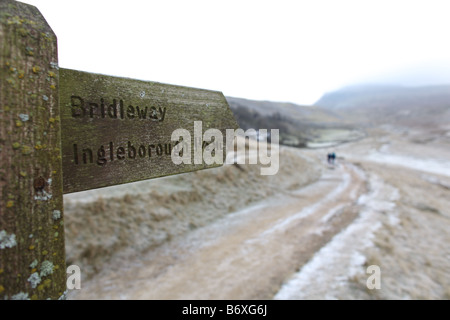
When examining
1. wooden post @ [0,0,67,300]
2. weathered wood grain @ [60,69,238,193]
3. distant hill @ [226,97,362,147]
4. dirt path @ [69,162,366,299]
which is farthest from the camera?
distant hill @ [226,97,362,147]

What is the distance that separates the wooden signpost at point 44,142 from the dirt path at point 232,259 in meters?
5.99

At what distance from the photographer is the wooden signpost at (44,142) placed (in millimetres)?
992

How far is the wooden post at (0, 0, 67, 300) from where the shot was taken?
0.98 meters

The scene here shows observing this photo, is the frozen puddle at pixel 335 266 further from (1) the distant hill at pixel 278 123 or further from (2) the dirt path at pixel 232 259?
(1) the distant hill at pixel 278 123

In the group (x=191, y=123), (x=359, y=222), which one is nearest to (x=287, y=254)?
(x=359, y=222)

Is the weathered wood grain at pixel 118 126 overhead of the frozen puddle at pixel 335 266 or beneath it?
overhead

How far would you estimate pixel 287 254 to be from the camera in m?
8.26

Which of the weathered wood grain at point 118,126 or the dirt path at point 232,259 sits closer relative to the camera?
the weathered wood grain at point 118,126

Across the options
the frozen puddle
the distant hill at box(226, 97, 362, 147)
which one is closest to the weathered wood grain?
the distant hill at box(226, 97, 362, 147)

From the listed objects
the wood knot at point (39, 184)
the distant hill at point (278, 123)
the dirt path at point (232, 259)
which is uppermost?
the distant hill at point (278, 123)

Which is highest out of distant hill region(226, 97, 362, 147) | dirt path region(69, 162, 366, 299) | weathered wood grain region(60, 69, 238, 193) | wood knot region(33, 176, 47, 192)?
distant hill region(226, 97, 362, 147)

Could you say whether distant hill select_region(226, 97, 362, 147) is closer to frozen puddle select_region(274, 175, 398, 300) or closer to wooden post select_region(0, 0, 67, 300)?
wooden post select_region(0, 0, 67, 300)

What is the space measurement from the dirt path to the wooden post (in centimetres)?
606

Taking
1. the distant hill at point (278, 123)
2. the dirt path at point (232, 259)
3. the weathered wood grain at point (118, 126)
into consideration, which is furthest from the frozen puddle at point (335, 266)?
the weathered wood grain at point (118, 126)
